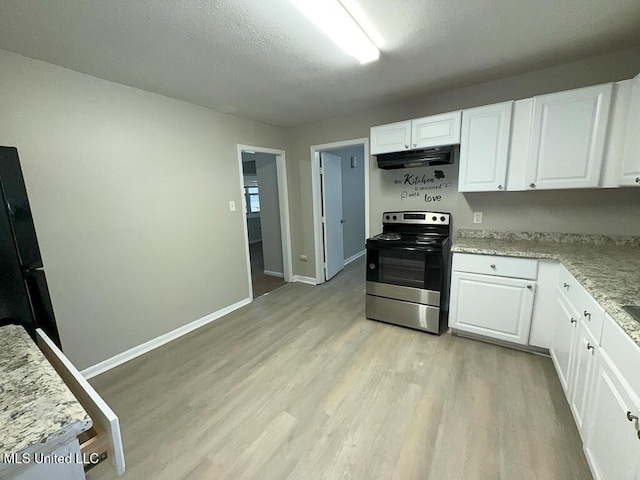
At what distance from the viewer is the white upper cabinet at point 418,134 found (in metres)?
2.48

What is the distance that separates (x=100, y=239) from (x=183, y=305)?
1.01 metres

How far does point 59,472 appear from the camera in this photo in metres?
0.62

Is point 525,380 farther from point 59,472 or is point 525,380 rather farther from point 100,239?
point 100,239

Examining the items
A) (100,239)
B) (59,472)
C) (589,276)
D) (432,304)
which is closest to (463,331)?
(432,304)

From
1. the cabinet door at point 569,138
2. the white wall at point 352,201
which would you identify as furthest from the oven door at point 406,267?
the white wall at point 352,201

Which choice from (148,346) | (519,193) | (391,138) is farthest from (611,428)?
(148,346)

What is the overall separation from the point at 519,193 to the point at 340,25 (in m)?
2.16

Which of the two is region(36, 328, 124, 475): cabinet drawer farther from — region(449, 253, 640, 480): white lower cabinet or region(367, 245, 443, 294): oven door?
region(367, 245, 443, 294): oven door

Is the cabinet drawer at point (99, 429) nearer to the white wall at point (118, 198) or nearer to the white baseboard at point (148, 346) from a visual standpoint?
the white wall at point (118, 198)

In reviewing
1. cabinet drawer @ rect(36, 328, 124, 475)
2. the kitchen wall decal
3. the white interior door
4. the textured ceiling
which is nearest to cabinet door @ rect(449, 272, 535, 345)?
the kitchen wall decal

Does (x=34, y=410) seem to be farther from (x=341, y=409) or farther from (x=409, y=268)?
(x=409, y=268)

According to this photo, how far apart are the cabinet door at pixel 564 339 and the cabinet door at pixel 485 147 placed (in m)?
1.08

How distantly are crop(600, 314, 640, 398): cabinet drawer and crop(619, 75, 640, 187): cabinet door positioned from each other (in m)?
1.25

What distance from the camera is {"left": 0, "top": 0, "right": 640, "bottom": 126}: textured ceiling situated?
4.75 feet
